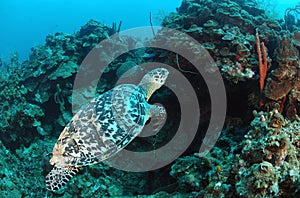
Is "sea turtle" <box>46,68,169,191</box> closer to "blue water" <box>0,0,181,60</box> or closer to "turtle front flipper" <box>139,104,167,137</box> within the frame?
"turtle front flipper" <box>139,104,167,137</box>

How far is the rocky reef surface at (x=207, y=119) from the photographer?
6.61 ft

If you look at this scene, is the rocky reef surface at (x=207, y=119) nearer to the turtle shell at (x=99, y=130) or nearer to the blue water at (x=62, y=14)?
the turtle shell at (x=99, y=130)

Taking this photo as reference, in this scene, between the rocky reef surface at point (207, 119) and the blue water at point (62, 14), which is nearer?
the rocky reef surface at point (207, 119)

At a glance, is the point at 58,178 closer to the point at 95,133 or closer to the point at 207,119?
the point at 95,133

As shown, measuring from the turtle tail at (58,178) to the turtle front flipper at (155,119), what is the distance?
4.22ft

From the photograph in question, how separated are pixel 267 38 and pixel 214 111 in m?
1.54

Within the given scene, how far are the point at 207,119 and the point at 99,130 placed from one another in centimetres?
167

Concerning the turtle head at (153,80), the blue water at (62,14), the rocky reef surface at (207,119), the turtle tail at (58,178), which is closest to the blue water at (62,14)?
the blue water at (62,14)

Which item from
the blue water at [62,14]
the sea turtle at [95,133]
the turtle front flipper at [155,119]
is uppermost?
the blue water at [62,14]

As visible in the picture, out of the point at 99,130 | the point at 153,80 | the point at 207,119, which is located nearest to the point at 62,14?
the point at 153,80

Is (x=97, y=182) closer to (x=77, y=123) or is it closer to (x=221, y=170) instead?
(x=77, y=123)

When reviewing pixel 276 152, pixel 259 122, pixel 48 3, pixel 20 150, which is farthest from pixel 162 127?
pixel 48 3

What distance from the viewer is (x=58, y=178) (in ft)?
9.20

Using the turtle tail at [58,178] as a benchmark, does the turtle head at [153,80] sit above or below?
above
